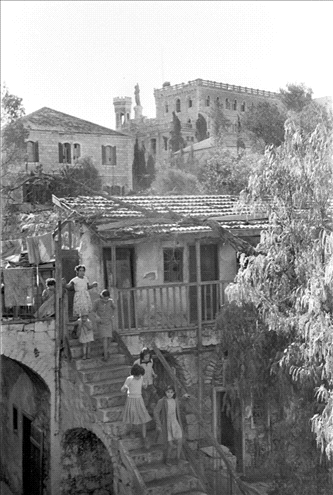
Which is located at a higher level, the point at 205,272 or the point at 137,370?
the point at 205,272

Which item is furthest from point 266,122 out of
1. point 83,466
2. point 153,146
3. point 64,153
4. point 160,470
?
point 153,146

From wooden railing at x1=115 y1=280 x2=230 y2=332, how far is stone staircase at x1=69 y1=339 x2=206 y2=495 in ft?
2.48

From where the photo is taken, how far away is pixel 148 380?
37.6 ft

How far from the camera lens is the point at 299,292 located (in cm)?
943

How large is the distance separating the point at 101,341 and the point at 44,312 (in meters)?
1.19

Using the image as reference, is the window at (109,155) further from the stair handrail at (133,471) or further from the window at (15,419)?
the stair handrail at (133,471)

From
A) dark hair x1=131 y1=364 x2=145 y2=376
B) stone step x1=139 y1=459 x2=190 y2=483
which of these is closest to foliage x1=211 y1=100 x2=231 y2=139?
dark hair x1=131 y1=364 x2=145 y2=376

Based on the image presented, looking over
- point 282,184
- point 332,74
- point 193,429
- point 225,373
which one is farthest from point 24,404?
point 332,74

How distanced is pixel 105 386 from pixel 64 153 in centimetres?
1071

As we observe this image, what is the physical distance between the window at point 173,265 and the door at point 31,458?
399cm

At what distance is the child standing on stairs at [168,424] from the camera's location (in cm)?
1061

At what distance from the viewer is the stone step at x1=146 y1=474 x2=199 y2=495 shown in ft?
33.2

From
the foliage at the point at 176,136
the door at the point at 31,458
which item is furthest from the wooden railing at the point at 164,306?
the foliage at the point at 176,136

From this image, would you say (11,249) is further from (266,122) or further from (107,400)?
(266,122)
